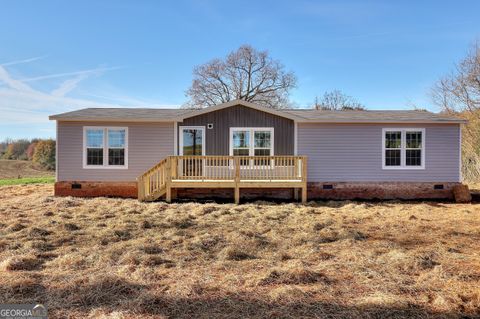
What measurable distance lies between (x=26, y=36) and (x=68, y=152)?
8.53 metres

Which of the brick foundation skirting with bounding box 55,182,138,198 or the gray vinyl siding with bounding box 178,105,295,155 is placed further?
the gray vinyl siding with bounding box 178,105,295,155

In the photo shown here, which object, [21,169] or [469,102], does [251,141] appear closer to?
[469,102]

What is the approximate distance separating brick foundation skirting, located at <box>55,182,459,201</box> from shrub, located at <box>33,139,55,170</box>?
25298 millimetres

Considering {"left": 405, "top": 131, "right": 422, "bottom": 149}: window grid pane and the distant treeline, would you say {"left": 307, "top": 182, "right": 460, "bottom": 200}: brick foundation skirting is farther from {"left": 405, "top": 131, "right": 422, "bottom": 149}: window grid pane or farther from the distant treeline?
the distant treeline

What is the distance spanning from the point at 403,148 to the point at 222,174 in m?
6.82

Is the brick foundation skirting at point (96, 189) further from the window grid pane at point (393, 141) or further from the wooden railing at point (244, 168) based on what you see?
the window grid pane at point (393, 141)

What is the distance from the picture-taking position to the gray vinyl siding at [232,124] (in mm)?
12008

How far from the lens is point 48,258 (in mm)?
4969

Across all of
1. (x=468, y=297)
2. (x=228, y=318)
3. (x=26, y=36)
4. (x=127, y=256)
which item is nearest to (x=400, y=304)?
(x=468, y=297)

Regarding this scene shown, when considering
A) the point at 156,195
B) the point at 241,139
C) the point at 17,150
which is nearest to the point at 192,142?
the point at 241,139

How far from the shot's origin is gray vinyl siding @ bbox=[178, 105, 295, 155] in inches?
473

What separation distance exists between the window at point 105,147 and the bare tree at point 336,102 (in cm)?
2858

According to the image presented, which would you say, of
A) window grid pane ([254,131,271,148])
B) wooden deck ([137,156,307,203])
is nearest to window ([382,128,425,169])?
wooden deck ([137,156,307,203])

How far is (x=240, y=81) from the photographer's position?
33594 millimetres
